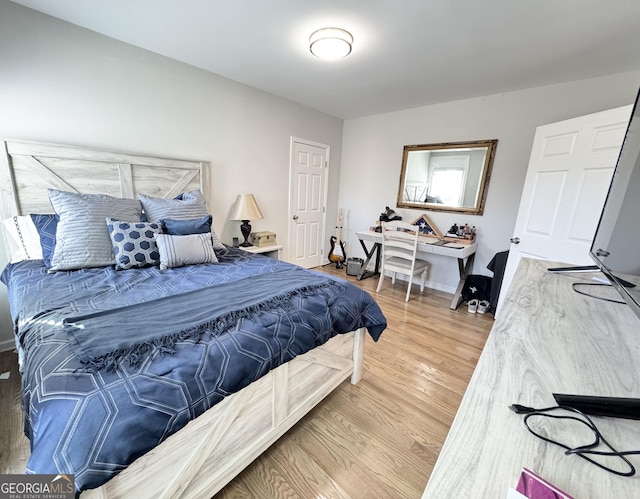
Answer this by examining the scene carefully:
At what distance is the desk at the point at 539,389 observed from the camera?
41 cm

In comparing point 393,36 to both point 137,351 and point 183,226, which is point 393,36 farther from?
point 137,351

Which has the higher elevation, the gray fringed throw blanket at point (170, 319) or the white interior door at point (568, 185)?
the white interior door at point (568, 185)

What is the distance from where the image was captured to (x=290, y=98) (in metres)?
3.48

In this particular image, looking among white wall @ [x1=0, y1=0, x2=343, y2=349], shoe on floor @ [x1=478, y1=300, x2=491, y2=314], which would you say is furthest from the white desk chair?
white wall @ [x1=0, y1=0, x2=343, y2=349]

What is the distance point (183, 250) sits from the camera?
1.89 meters

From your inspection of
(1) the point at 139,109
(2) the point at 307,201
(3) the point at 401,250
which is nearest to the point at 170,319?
(1) the point at 139,109

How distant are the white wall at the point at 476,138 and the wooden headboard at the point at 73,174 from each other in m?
2.66

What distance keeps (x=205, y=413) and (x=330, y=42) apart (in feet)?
7.87

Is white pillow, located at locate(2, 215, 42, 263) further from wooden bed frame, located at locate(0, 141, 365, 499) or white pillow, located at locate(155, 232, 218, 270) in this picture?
white pillow, located at locate(155, 232, 218, 270)

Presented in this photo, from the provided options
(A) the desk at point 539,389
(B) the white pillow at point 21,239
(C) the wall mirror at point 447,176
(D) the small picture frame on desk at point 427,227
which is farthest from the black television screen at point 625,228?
(B) the white pillow at point 21,239

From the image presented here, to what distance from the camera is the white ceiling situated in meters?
1.70

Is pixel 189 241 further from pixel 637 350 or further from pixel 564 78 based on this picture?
pixel 564 78

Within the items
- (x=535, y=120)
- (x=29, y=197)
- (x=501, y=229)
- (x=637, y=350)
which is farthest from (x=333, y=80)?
(x=637, y=350)

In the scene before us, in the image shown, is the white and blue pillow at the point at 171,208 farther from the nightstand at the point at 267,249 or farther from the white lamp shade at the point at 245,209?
the nightstand at the point at 267,249
